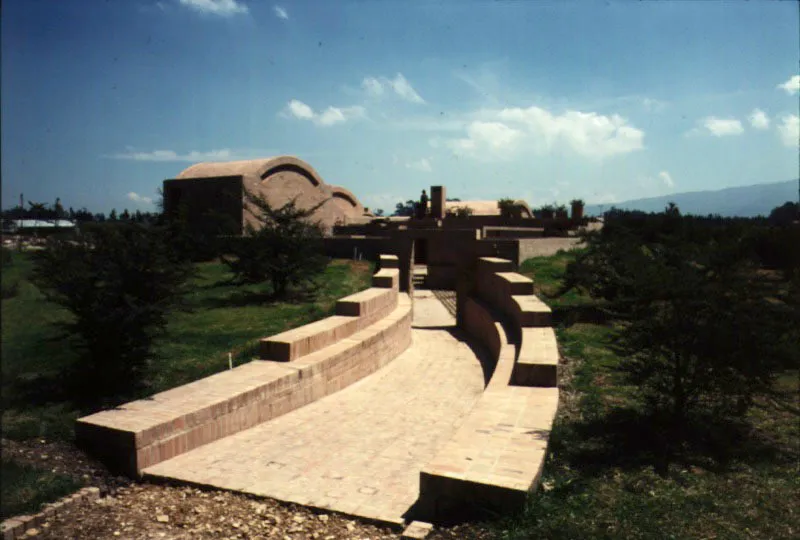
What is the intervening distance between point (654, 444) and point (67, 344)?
7441 mm

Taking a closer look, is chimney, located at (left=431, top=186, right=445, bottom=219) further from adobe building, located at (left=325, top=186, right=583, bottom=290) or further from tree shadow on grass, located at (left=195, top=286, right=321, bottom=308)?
tree shadow on grass, located at (left=195, top=286, right=321, bottom=308)

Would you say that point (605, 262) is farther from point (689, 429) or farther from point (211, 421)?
point (211, 421)

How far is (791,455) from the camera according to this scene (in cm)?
535

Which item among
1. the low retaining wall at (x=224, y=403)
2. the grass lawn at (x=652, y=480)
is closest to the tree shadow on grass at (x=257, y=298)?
the low retaining wall at (x=224, y=403)

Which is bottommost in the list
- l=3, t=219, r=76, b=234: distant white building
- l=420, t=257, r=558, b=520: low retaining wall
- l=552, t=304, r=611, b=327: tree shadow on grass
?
l=420, t=257, r=558, b=520: low retaining wall

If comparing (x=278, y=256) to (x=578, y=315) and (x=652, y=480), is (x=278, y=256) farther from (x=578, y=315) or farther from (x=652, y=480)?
(x=652, y=480)

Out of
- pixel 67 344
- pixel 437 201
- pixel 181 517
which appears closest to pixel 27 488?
pixel 181 517

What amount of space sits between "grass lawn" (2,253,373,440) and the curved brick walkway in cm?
128

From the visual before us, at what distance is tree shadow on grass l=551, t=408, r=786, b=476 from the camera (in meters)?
5.05

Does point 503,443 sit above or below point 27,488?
above

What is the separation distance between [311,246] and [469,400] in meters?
6.15

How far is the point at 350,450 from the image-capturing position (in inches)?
243

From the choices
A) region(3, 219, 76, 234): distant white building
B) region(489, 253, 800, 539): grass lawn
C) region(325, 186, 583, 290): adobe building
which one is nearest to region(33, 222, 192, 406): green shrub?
region(3, 219, 76, 234): distant white building

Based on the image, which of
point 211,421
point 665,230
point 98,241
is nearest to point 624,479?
point 211,421
